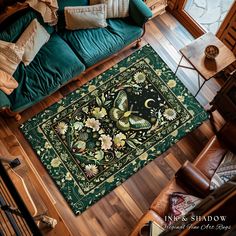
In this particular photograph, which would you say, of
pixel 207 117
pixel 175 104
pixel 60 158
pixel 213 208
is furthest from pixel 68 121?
pixel 213 208

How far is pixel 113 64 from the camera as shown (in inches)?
167

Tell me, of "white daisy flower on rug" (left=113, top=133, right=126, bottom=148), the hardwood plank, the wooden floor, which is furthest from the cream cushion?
the hardwood plank

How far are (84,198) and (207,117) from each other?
174 centimetres

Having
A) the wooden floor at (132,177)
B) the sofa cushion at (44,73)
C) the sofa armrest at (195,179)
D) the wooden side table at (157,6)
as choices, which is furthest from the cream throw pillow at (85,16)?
the sofa armrest at (195,179)

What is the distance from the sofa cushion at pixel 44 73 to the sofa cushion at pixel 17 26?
301mm

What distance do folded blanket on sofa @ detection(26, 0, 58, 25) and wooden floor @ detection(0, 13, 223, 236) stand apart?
0.82 m

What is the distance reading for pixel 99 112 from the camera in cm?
394

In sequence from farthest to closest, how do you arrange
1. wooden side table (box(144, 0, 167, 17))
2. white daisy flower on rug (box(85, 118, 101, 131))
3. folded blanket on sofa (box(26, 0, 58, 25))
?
1. wooden side table (box(144, 0, 167, 17))
2. white daisy flower on rug (box(85, 118, 101, 131))
3. folded blanket on sofa (box(26, 0, 58, 25))

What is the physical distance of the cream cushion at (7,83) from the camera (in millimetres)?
3335

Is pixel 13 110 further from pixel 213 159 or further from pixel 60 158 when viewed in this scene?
pixel 213 159

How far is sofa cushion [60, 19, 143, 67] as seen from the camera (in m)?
3.81

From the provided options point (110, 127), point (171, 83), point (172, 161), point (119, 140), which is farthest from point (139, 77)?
point (172, 161)

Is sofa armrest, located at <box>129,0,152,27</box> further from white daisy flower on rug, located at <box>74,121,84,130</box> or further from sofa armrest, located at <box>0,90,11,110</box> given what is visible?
sofa armrest, located at <box>0,90,11,110</box>

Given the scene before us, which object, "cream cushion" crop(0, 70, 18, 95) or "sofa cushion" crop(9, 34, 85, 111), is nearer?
"cream cushion" crop(0, 70, 18, 95)
